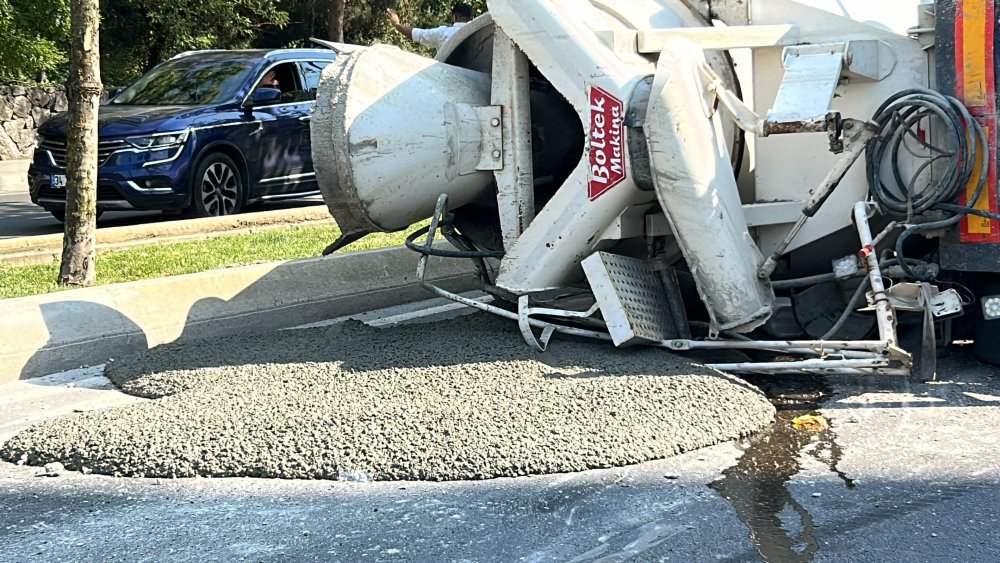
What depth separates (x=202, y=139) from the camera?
416 inches

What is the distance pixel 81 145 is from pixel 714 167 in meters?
4.01

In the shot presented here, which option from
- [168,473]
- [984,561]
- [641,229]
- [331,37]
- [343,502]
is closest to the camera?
[984,561]

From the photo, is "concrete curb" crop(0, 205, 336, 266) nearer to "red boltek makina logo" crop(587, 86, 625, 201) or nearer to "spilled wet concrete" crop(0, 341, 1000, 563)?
"red boltek makina logo" crop(587, 86, 625, 201)

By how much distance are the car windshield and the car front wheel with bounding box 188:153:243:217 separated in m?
0.65

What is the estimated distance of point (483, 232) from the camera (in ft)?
20.0

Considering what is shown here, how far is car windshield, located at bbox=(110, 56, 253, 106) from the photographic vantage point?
11.1m

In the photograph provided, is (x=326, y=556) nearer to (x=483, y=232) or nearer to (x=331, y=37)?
(x=483, y=232)

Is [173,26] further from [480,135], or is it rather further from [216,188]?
[480,135]

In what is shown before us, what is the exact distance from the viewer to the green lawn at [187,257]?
714cm

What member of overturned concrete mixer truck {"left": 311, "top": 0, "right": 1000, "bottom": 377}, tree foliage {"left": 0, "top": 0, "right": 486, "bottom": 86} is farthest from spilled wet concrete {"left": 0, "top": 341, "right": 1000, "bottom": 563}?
tree foliage {"left": 0, "top": 0, "right": 486, "bottom": 86}

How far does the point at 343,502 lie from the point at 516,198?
217 cm

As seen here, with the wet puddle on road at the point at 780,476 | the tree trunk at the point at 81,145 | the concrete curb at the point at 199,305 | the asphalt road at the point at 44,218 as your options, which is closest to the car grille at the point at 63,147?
the asphalt road at the point at 44,218

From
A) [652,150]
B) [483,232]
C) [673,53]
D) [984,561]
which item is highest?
[673,53]

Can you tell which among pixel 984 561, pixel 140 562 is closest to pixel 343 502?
pixel 140 562
